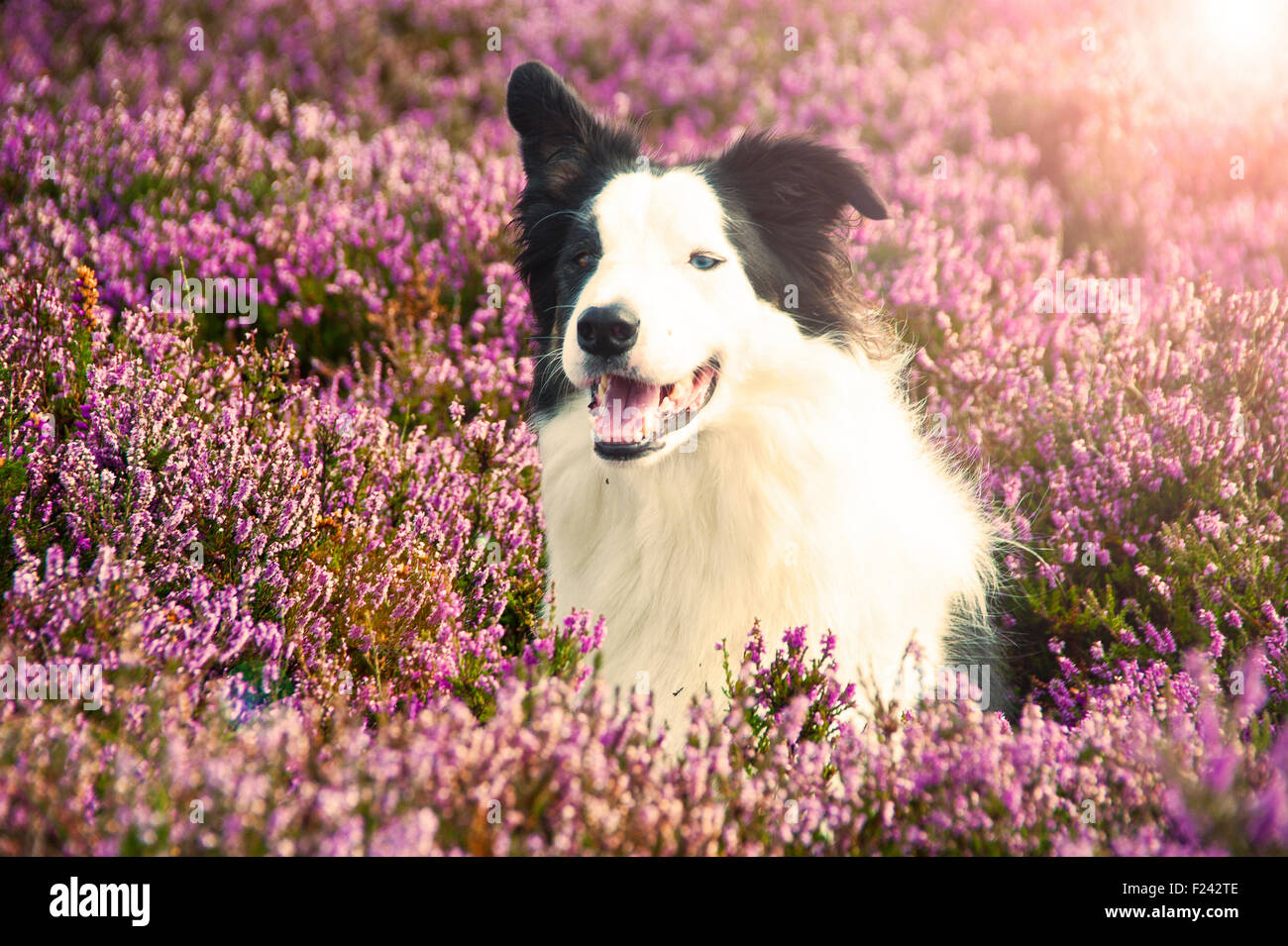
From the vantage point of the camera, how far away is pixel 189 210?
6043 millimetres

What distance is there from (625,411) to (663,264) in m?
0.48

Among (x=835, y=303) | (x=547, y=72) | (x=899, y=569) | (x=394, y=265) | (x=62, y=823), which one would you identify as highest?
(x=394, y=265)

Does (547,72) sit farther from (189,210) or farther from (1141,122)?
(1141,122)

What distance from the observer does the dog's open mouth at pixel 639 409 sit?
2.89m

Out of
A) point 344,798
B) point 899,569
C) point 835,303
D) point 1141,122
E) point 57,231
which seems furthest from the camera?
point 1141,122

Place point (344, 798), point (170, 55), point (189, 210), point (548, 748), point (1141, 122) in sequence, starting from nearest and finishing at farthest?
point (344, 798) < point (548, 748) < point (189, 210) < point (1141, 122) < point (170, 55)

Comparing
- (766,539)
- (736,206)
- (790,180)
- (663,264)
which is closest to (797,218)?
(790,180)

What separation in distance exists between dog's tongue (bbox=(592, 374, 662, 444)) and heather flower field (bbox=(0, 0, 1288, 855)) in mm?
575

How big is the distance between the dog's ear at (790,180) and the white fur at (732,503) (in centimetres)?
20

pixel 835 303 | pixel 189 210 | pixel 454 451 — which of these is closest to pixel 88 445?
pixel 454 451

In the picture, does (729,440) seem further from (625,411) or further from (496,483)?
(496,483)

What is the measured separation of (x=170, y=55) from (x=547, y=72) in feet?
24.1

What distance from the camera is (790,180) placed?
3.33 m

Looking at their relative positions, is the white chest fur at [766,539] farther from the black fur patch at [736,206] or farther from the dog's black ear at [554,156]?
the dog's black ear at [554,156]
